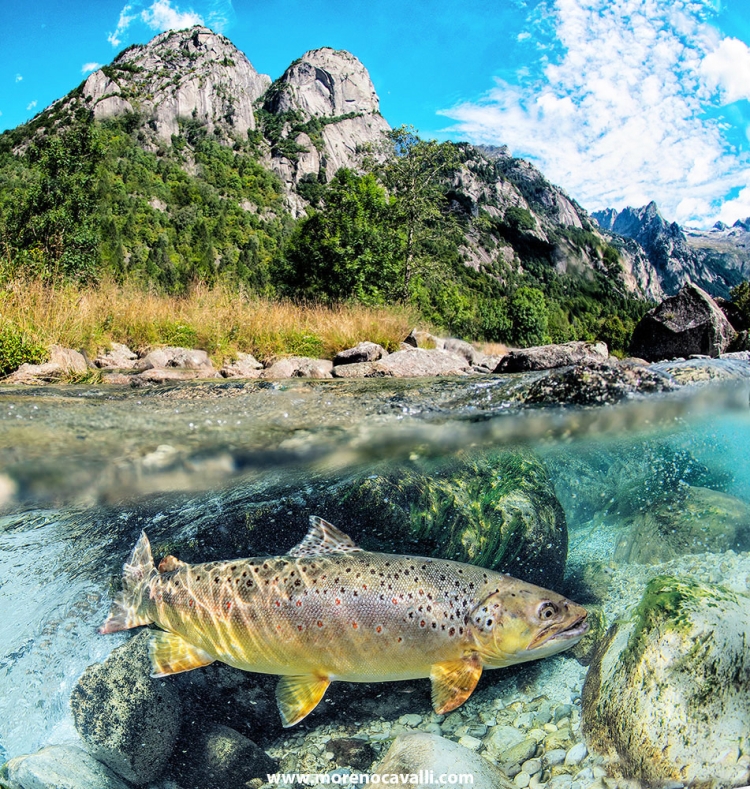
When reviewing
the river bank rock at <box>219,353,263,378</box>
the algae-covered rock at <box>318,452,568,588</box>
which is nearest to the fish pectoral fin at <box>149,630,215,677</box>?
the algae-covered rock at <box>318,452,568,588</box>

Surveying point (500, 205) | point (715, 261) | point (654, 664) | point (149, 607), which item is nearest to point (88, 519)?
point (149, 607)

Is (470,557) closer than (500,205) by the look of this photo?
Yes

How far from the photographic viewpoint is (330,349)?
14898 mm

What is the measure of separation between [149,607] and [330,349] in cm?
1133

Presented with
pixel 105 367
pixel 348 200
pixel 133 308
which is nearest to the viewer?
pixel 105 367

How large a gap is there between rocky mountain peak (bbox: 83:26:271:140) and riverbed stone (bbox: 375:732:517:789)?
15701cm

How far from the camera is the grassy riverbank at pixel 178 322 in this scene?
11430 mm

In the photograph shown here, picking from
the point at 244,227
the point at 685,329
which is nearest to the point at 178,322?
the point at 685,329

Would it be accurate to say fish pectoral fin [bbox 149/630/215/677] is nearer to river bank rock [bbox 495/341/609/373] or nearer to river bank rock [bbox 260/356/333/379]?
river bank rock [bbox 260/356/333/379]

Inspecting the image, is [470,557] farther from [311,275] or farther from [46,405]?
[311,275]

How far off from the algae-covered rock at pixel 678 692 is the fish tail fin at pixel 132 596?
12.0ft

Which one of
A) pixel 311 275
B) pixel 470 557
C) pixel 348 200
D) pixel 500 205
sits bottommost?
pixel 470 557

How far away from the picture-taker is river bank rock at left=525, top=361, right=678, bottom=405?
7820mm

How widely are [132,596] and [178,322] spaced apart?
446 inches
